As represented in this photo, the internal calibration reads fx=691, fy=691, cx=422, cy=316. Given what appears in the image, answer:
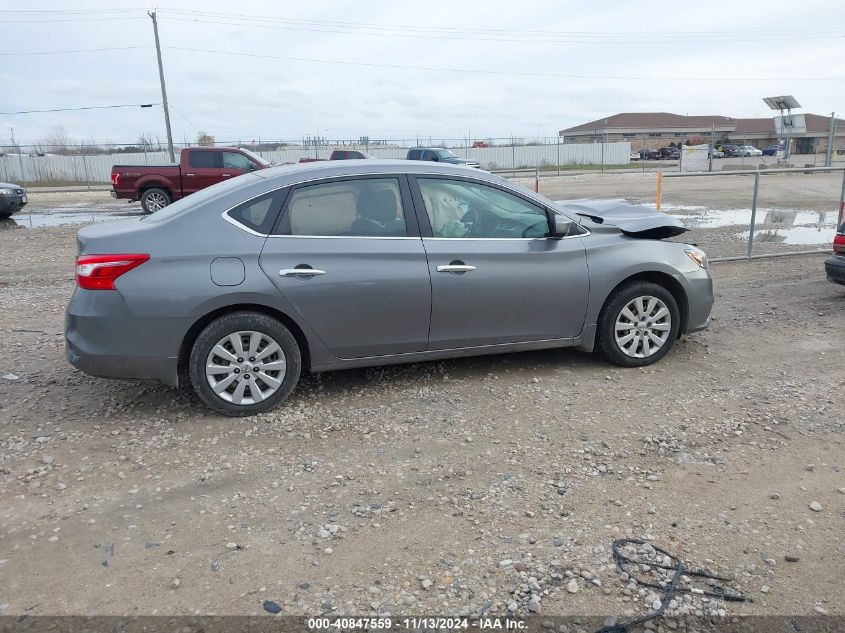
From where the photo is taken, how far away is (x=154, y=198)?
18.4 meters

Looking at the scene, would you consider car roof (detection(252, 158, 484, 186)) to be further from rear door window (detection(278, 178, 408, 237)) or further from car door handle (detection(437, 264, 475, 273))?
car door handle (detection(437, 264, 475, 273))

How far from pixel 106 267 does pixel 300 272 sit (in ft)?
3.89

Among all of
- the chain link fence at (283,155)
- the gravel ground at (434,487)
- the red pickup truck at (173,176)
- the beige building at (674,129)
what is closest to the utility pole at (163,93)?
the chain link fence at (283,155)

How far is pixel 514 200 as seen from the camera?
5.15 m

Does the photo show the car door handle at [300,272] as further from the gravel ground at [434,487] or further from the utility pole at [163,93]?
the utility pole at [163,93]

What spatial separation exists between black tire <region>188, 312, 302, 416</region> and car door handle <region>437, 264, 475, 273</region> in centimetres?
112

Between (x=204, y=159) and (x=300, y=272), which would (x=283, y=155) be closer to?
(x=204, y=159)

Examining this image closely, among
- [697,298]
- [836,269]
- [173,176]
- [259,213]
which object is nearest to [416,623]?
[259,213]

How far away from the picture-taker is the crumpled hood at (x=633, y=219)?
5.51 metres

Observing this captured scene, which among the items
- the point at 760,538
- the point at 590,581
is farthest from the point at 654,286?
the point at 590,581

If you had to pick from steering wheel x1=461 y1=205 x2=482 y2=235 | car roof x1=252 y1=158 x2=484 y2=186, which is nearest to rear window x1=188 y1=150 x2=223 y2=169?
car roof x1=252 y1=158 x2=484 y2=186

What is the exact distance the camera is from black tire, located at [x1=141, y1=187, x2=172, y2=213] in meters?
18.1

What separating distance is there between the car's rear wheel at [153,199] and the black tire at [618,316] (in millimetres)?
15398

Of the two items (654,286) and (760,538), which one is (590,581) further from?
(654,286)
